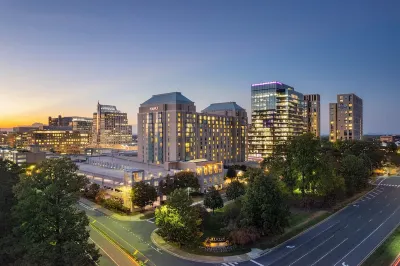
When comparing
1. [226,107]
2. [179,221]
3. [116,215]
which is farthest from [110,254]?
[226,107]

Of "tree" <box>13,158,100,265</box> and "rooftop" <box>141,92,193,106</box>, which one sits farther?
"rooftop" <box>141,92,193,106</box>

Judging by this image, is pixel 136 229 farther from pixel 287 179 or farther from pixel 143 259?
pixel 287 179

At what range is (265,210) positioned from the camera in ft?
181

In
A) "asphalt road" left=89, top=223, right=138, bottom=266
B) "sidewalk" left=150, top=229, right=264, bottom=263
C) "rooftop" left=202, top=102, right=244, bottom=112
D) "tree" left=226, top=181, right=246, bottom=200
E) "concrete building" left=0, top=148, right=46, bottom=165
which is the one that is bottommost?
"sidewalk" left=150, top=229, right=264, bottom=263

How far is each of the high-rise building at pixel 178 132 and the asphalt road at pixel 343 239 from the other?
71409mm

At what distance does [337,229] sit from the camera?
63.7 meters

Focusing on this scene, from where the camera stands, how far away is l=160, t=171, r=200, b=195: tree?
86.4 metres

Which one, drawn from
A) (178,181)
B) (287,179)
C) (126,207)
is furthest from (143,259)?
(287,179)

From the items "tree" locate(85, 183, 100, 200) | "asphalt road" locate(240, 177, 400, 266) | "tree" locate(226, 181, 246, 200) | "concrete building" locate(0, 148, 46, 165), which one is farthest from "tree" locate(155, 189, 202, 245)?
"concrete building" locate(0, 148, 46, 165)

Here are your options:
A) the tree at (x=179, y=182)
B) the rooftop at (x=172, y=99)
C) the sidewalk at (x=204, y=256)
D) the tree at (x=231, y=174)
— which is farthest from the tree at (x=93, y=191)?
the rooftop at (x=172, y=99)

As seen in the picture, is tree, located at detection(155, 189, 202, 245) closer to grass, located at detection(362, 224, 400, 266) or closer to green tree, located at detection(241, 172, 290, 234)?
green tree, located at detection(241, 172, 290, 234)

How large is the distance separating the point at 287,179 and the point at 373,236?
86.6 ft

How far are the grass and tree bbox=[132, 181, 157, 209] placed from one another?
48473 millimetres

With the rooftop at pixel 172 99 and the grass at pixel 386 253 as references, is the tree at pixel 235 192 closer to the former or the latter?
the grass at pixel 386 253
